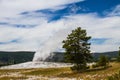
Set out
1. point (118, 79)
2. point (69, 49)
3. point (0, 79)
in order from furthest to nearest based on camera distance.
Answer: point (69, 49) < point (0, 79) < point (118, 79)

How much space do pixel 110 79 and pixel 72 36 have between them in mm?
61315

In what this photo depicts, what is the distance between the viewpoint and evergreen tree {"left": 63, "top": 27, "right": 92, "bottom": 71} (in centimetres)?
8362

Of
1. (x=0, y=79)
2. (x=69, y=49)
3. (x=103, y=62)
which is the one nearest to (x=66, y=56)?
(x=69, y=49)

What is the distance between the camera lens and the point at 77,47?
8362cm

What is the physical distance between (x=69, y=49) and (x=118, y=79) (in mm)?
60696

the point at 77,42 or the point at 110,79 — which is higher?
the point at 77,42

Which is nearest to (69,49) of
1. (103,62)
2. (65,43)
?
(65,43)

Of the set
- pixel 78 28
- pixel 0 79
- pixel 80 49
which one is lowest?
pixel 0 79

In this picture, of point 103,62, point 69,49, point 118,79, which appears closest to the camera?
point 118,79

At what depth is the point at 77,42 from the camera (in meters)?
83.9

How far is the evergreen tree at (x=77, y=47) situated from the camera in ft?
274

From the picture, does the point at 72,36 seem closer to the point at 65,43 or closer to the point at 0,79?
the point at 65,43

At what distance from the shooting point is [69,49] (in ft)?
274

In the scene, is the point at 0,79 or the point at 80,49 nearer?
the point at 0,79
